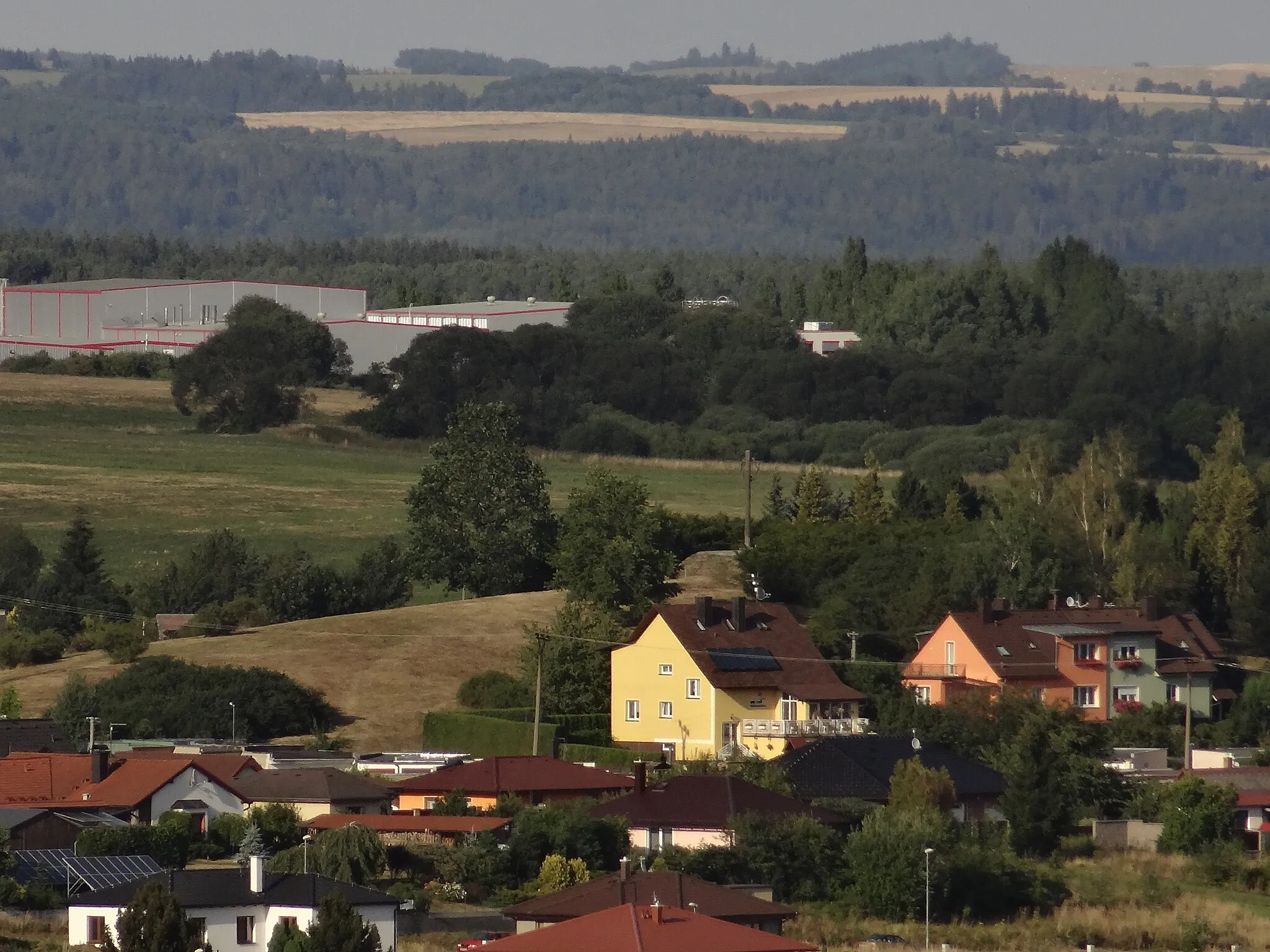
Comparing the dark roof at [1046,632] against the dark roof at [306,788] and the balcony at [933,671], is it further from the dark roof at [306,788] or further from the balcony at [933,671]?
the dark roof at [306,788]

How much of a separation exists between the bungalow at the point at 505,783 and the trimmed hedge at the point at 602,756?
4.26 metres

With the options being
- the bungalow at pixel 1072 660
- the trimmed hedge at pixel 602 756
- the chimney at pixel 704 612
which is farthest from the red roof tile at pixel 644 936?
the bungalow at pixel 1072 660

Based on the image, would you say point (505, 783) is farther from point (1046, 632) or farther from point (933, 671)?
point (1046, 632)

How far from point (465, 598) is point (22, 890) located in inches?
1329

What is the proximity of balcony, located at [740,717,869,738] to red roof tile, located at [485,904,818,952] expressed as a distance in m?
24.1

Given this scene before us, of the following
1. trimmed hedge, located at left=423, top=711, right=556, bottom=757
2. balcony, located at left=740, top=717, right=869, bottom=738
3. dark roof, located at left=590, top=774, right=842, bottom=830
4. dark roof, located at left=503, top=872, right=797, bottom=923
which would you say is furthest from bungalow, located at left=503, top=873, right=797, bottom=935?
balcony, located at left=740, top=717, right=869, bottom=738

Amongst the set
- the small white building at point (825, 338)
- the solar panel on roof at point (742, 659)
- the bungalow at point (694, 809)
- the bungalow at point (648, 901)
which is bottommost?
the bungalow at point (694, 809)

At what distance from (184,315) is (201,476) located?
199 ft

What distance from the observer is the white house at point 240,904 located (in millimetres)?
38094

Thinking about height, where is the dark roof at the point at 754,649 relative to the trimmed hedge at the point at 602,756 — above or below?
above

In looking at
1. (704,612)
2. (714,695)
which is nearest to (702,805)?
(714,695)

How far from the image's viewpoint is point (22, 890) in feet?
139

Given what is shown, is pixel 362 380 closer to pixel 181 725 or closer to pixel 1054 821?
pixel 181 725

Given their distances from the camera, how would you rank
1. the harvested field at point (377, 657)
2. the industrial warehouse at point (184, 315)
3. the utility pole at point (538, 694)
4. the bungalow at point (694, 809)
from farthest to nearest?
the industrial warehouse at point (184, 315) < the harvested field at point (377, 657) < the utility pole at point (538, 694) < the bungalow at point (694, 809)
